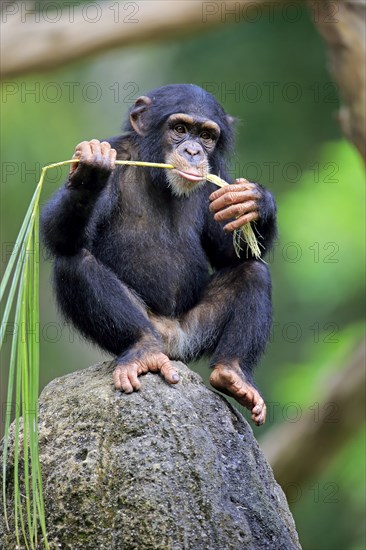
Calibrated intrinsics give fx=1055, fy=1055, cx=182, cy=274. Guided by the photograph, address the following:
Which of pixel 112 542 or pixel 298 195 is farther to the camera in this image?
pixel 298 195

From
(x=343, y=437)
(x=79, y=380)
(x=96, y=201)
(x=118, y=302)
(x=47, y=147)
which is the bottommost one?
(x=343, y=437)

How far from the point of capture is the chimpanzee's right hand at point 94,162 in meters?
5.27

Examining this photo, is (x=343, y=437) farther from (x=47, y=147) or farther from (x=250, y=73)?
(x=250, y=73)

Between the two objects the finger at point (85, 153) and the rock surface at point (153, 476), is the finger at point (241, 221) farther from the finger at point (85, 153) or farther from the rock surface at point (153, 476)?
the rock surface at point (153, 476)

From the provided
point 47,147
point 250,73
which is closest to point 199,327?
point 47,147

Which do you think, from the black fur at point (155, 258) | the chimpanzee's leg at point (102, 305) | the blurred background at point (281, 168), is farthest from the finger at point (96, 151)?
the blurred background at point (281, 168)

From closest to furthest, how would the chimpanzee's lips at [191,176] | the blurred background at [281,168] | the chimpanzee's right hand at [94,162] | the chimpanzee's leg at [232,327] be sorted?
1. the chimpanzee's right hand at [94,162]
2. the chimpanzee's leg at [232,327]
3. the chimpanzee's lips at [191,176]
4. the blurred background at [281,168]

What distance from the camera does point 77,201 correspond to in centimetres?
552

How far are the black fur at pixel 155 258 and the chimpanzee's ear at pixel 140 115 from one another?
5 cm

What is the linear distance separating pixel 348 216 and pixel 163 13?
10.5 ft

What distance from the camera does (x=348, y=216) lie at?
11.5 meters

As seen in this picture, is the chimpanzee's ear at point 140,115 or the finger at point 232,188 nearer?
the finger at point 232,188

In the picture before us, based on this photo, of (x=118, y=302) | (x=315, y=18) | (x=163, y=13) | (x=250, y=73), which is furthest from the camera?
(x=250, y=73)

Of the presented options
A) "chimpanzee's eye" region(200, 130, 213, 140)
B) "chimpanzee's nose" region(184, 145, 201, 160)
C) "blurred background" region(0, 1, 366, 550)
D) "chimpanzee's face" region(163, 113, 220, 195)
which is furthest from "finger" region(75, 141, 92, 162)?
"blurred background" region(0, 1, 366, 550)
